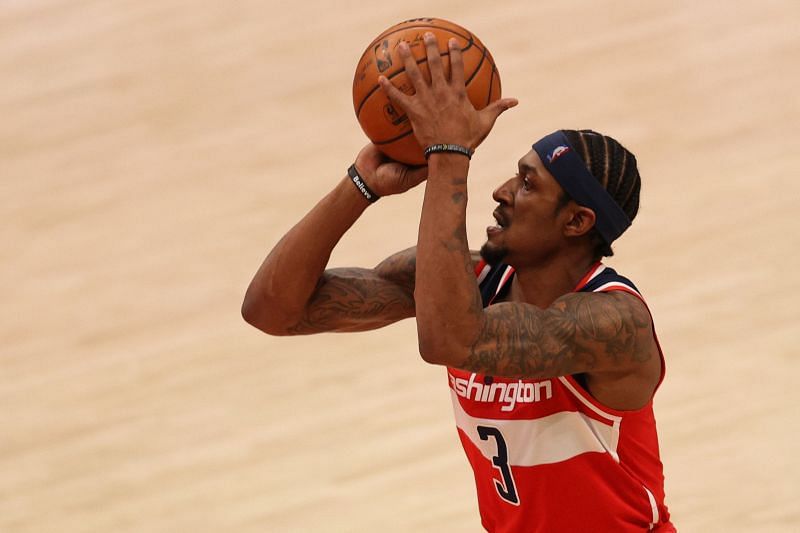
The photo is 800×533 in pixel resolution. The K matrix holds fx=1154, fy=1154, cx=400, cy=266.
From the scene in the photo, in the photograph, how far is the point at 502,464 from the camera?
304cm

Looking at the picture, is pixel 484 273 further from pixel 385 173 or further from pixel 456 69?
pixel 456 69

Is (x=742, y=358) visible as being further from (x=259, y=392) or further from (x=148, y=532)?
(x=148, y=532)

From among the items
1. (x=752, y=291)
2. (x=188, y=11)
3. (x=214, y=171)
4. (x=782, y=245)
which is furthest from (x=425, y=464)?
(x=188, y=11)

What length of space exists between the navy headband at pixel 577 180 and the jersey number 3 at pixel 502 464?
61 cm

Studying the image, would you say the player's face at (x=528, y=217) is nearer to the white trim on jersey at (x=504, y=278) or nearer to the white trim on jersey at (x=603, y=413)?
the white trim on jersey at (x=504, y=278)

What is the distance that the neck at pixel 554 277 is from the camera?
3.04 meters

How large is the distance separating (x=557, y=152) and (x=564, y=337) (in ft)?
1.63

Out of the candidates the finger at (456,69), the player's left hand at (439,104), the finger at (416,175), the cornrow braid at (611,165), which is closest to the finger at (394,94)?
the player's left hand at (439,104)

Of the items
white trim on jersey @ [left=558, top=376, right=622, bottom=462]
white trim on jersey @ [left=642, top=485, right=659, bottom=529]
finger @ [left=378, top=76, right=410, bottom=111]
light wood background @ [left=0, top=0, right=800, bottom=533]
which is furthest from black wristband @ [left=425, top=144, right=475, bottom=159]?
light wood background @ [left=0, top=0, right=800, bottom=533]

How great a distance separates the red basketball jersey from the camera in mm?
2945

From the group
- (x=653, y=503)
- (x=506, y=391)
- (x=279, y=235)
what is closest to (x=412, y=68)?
(x=506, y=391)

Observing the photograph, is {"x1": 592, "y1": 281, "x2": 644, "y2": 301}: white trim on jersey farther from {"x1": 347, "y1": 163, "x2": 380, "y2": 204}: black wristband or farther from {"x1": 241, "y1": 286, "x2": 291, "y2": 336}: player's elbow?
{"x1": 241, "y1": 286, "x2": 291, "y2": 336}: player's elbow

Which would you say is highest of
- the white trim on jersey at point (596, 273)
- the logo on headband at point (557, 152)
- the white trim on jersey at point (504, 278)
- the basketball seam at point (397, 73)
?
the basketball seam at point (397, 73)

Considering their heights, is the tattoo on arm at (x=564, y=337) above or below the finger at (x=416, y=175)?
below
